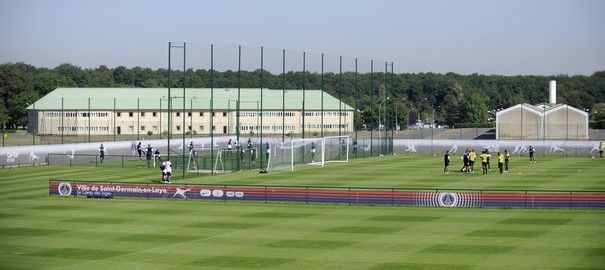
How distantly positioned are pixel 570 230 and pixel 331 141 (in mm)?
43768

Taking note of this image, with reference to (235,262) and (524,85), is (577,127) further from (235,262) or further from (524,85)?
(524,85)

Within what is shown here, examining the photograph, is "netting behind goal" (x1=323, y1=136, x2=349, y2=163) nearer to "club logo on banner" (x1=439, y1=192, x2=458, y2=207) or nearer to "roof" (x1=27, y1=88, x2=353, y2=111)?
"roof" (x1=27, y1=88, x2=353, y2=111)

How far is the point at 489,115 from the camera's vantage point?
→ 16688cm

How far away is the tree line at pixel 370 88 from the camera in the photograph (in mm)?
113188

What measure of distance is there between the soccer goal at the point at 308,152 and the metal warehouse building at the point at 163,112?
28065 millimetres

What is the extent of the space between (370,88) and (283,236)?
193 feet

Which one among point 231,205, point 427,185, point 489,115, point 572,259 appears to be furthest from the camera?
point 489,115

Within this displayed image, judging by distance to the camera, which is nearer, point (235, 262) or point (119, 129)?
Result: point (235, 262)

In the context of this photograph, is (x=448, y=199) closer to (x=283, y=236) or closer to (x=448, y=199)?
(x=448, y=199)

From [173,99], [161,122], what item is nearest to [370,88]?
[173,99]

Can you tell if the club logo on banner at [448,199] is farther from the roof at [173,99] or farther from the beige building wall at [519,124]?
the beige building wall at [519,124]

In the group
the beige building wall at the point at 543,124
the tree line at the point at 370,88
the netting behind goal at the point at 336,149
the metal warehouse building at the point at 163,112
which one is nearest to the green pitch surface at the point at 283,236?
the netting behind goal at the point at 336,149

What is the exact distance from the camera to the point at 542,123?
100188 mm

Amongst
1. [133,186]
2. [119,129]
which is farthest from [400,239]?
[119,129]
